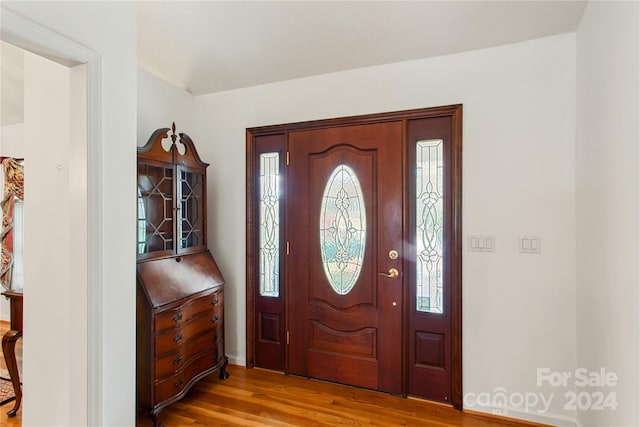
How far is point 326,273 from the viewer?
104 inches

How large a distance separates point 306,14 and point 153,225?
1.65 meters

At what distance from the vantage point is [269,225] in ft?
9.36

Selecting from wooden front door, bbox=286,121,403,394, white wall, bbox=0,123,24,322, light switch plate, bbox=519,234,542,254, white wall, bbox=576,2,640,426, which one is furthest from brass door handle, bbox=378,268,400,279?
white wall, bbox=0,123,24,322

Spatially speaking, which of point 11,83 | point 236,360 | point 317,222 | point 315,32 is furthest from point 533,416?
point 11,83

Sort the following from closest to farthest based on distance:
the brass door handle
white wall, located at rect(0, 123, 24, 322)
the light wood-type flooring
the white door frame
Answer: the white door frame, the light wood-type flooring, the brass door handle, white wall, located at rect(0, 123, 24, 322)

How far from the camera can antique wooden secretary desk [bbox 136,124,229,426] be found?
201cm

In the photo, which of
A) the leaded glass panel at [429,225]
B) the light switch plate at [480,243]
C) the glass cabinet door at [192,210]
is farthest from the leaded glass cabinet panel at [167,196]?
the light switch plate at [480,243]

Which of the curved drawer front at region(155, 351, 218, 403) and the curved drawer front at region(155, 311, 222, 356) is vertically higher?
the curved drawer front at region(155, 311, 222, 356)

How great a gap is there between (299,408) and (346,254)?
113 cm

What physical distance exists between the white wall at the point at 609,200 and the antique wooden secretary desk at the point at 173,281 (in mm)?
2323

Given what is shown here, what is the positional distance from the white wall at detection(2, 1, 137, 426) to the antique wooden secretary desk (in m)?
0.40

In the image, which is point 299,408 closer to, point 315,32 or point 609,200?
point 609,200

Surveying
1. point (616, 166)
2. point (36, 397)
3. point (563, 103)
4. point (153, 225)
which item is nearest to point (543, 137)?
point (563, 103)

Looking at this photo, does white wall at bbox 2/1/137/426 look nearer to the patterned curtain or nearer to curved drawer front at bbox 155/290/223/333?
curved drawer front at bbox 155/290/223/333
